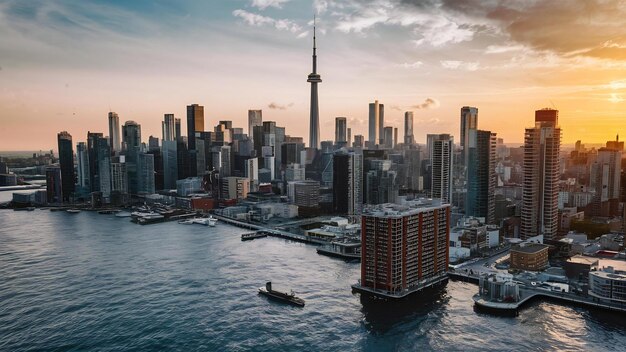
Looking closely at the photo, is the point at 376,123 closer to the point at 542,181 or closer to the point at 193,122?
the point at 193,122

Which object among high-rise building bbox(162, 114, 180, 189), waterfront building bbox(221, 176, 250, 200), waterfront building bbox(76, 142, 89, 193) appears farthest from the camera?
high-rise building bbox(162, 114, 180, 189)

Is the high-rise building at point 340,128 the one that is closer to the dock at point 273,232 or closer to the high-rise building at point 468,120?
the high-rise building at point 468,120

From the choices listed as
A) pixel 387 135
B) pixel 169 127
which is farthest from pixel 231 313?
pixel 387 135

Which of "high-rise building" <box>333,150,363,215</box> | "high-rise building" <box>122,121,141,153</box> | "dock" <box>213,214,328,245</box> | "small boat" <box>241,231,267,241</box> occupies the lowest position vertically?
"dock" <box>213,214,328,245</box>

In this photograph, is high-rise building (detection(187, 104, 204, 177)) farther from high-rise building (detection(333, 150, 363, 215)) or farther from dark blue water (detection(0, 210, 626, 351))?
dark blue water (detection(0, 210, 626, 351))

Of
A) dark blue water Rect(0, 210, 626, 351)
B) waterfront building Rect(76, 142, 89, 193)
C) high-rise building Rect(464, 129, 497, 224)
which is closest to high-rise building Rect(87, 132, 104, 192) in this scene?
waterfront building Rect(76, 142, 89, 193)

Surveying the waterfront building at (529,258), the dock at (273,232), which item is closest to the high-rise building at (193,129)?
the dock at (273,232)

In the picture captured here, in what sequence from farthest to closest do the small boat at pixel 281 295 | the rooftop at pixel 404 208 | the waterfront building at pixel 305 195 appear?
the waterfront building at pixel 305 195, the rooftop at pixel 404 208, the small boat at pixel 281 295

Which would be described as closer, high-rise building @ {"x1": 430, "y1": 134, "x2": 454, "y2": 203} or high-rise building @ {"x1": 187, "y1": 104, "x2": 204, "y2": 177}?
high-rise building @ {"x1": 430, "y1": 134, "x2": 454, "y2": 203}
